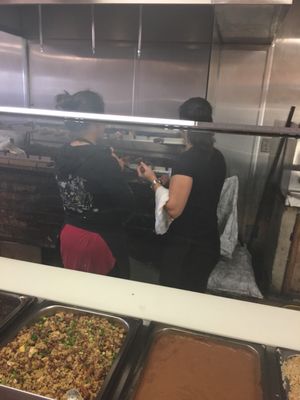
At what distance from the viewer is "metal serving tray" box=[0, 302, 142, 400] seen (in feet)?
2.94

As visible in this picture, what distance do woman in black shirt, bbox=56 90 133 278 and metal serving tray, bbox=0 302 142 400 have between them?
764mm

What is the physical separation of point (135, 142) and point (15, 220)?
1.44 meters

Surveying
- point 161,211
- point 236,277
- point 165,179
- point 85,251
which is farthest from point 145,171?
point 236,277

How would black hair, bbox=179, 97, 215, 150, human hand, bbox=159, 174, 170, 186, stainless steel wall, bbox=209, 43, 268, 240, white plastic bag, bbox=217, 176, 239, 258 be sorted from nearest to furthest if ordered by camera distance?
black hair, bbox=179, 97, 215, 150
human hand, bbox=159, 174, 170, 186
white plastic bag, bbox=217, 176, 239, 258
stainless steel wall, bbox=209, 43, 268, 240

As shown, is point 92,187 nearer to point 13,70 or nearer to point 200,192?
point 200,192

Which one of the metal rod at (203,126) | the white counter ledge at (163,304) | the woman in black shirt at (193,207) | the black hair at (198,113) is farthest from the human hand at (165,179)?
the metal rod at (203,126)

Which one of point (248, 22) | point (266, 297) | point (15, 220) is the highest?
point (248, 22)

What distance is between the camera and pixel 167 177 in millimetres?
2027

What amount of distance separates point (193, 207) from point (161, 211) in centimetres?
18

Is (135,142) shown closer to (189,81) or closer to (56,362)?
(56,362)

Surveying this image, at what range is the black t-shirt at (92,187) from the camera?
73.6 inches

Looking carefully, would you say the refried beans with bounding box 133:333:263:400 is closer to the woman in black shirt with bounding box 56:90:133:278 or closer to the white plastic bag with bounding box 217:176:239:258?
the woman in black shirt with bounding box 56:90:133:278

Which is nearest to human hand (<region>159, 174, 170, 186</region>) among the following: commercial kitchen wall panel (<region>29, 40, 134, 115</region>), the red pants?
the red pants

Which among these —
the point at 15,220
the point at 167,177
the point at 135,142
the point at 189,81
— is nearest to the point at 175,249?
the point at 167,177
